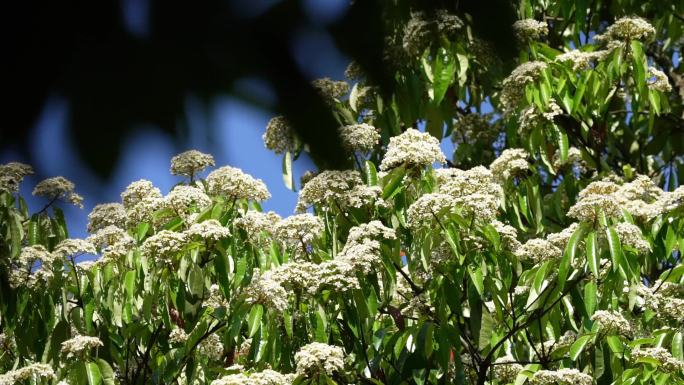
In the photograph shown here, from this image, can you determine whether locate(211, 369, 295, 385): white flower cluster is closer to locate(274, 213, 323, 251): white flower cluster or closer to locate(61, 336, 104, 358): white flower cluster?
locate(61, 336, 104, 358): white flower cluster

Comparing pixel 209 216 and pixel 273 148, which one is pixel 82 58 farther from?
pixel 209 216

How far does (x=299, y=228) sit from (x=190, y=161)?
345cm

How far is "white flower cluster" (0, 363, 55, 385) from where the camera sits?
4.32 meters


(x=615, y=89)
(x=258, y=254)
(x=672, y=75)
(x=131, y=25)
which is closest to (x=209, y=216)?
(x=258, y=254)

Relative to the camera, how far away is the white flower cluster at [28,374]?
4.32 metres

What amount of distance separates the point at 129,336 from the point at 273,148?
142 inches

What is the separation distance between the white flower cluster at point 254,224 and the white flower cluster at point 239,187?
0.08 m

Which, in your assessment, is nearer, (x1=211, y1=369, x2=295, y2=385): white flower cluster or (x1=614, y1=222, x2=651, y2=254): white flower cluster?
(x1=211, y1=369, x2=295, y2=385): white flower cluster

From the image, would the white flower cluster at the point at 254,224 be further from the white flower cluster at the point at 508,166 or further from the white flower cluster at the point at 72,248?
the white flower cluster at the point at 508,166

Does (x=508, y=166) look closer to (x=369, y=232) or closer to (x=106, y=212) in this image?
(x=369, y=232)

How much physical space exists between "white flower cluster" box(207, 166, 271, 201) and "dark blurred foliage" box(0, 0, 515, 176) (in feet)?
10.9

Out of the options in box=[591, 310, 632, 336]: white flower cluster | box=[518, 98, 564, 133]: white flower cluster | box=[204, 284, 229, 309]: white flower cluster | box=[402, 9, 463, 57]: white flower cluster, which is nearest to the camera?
box=[402, 9, 463, 57]: white flower cluster

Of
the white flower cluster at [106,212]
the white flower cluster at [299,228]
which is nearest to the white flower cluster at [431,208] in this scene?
the white flower cluster at [299,228]

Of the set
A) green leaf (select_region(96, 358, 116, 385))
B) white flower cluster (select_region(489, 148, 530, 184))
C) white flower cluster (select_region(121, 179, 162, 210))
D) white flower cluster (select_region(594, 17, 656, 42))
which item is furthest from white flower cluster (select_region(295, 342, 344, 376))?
white flower cluster (select_region(594, 17, 656, 42))
